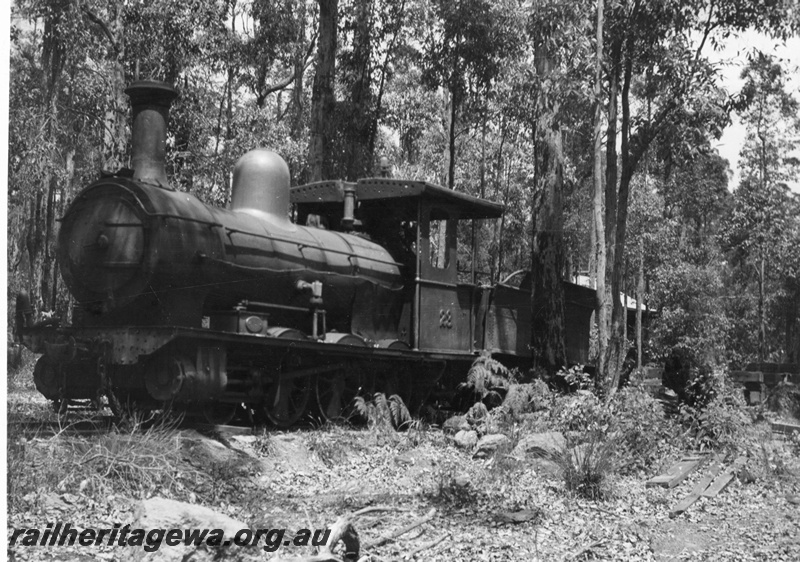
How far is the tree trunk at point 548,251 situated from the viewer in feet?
40.5

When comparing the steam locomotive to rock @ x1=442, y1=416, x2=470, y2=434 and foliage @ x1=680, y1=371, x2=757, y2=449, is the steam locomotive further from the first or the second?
Result: foliage @ x1=680, y1=371, x2=757, y2=449

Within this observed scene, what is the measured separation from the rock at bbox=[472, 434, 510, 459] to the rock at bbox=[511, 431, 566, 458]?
29 cm

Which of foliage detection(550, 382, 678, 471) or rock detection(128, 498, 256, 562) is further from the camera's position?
foliage detection(550, 382, 678, 471)

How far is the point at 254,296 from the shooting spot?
952 centimetres

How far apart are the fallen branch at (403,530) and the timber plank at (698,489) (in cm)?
194

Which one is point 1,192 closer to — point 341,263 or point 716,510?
point 716,510

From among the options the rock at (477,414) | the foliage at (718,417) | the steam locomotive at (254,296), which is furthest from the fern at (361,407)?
the foliage at (718,417)

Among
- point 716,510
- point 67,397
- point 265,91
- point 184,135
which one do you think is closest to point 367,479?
point 716,510

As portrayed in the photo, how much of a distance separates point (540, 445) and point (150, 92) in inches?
204

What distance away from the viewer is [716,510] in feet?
22.0

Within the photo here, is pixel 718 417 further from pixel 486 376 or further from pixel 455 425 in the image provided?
pixel 486 376

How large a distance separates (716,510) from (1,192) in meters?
5.64

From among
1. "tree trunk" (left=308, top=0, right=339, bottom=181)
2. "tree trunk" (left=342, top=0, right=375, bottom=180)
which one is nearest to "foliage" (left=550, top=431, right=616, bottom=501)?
"tree trunk" (left=308, top=0, right=339, bottom=181)

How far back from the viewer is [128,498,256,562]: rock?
4094mm
